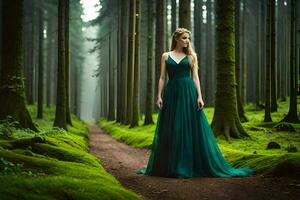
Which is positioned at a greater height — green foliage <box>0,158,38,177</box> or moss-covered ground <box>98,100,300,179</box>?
green foliage <box>0,158,38,177</box>

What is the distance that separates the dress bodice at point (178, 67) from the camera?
7.18 metres

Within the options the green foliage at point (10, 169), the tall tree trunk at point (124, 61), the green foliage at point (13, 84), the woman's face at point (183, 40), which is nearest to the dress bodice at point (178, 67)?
the woman's face at point (183, 40)

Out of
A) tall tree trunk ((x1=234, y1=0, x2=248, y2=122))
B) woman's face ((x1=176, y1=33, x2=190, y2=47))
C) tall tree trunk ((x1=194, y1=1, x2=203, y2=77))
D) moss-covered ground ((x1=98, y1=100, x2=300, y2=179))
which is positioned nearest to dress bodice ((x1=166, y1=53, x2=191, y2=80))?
woman's face ((x1=176, y1=33, x2=190, y2=47))

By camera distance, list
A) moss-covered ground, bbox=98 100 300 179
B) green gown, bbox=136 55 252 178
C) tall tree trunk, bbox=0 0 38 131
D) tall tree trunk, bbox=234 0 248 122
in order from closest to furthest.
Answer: moss-covered ground, bbox=98 100 300 179, green gown, bbox=136 55 252 178, tall tree trunk, bbox=0 0 38 131, tall tree trunk, bbox=234 0 248 122

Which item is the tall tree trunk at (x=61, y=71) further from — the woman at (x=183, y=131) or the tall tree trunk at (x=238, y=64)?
the woman at (x=183, y=131)

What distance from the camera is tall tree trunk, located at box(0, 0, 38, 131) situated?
10375 millimetres

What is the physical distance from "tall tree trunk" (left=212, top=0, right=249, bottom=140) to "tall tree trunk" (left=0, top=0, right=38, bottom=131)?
19.1ft

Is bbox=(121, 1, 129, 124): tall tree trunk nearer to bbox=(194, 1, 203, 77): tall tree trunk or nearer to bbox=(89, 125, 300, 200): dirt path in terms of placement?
bbox=(194, 1, 203, 77): tall tree trunk

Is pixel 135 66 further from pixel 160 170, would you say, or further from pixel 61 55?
pixel 160 170

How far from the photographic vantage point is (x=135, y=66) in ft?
73.5

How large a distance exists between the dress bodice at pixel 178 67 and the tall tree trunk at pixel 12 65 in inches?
202

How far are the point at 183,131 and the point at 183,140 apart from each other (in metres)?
0.17

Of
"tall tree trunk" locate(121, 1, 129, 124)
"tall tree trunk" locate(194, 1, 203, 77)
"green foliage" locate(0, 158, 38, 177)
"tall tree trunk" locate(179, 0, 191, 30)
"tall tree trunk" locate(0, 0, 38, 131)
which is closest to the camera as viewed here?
"green foliage" locate(0, 158, 38, 177)

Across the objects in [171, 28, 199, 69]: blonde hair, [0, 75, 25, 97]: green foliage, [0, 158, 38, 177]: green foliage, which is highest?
[171, 28, 199, 69]: blonde hair
